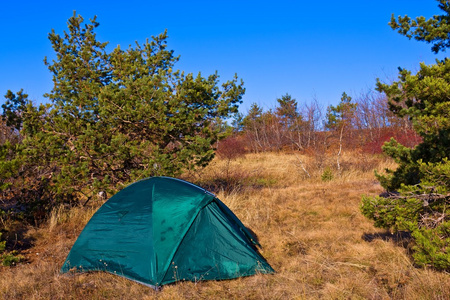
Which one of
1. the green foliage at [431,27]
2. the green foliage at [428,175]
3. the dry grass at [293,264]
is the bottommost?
the dry grass at [293,264]

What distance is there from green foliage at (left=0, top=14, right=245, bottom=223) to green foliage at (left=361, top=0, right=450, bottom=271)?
4.70 metres

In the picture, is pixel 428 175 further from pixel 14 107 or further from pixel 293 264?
pixel 14 107

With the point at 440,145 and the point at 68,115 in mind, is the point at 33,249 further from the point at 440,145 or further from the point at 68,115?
the point at 440,145

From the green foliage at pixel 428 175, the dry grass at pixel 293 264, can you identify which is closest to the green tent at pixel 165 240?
the dry grass at pixel 293 264

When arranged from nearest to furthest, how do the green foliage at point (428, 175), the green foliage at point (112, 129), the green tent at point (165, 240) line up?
the green foliage at point (428, 175)
the green tent at point (165, 240)
the green foliage at point (112, 129)

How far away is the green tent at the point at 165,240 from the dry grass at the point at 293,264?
183 mm

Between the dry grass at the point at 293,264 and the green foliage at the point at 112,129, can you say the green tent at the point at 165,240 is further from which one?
the green foliage at the point at 112,129

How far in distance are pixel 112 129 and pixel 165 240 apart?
4.98m

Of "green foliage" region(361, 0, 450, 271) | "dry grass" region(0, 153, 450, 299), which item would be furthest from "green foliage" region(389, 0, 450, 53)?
"dry grass" region(0, 153, 450, 299)

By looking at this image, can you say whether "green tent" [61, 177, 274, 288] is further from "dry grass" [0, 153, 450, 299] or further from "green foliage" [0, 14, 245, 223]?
"green foliage" [0, 14, 245, 223]

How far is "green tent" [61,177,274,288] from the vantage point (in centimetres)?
509

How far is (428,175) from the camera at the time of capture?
4.62 m

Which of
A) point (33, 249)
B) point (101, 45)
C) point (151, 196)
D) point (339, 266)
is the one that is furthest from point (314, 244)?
point (101, 45)

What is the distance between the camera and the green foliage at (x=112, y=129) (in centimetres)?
829
